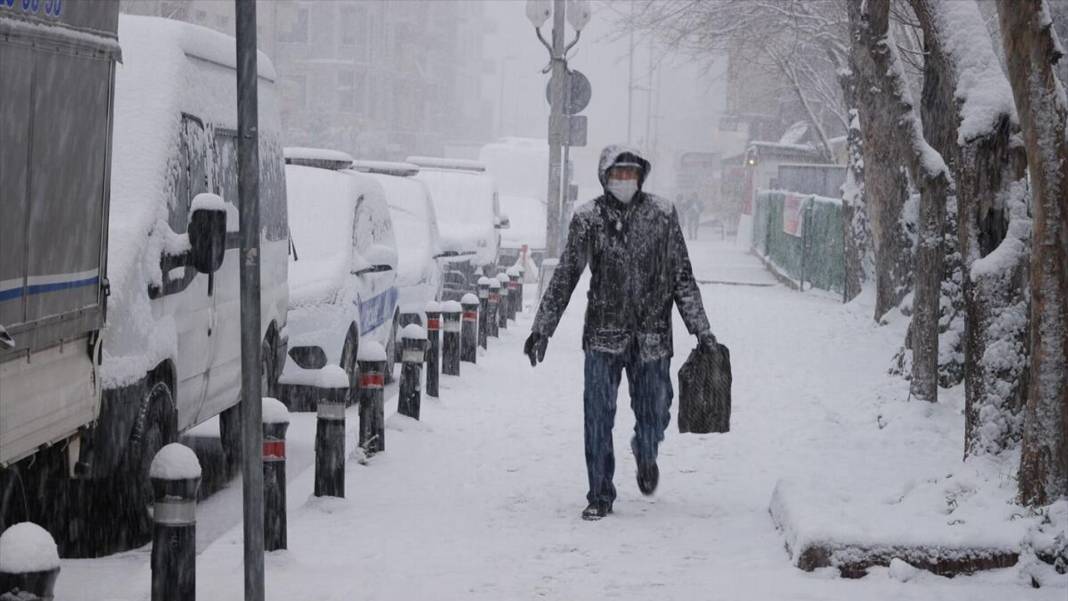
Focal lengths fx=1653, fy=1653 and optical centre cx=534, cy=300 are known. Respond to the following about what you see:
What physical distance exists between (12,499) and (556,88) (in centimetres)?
1918

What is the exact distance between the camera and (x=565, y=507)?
8.77m

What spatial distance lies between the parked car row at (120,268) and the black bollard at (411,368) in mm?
733

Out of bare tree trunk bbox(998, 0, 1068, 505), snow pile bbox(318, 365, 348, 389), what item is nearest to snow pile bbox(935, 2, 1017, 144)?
bare tree trunk bbox(998, 0, 1068, 505)

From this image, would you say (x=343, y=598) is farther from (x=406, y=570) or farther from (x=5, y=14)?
(x=5, y=14)

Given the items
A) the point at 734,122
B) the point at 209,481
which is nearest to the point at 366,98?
the point at 734,122

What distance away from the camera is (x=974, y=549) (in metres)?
6.92

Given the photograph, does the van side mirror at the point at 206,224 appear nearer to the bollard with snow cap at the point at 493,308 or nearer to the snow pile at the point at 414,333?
the snow pile at the point at 414,333

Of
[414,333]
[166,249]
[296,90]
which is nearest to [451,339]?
[414,333]

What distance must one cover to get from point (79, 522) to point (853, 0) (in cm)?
869

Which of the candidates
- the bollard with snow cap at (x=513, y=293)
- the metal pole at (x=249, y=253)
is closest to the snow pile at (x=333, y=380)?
the metal pole at (x=249, y=253)

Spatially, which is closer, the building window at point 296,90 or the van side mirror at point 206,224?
the van side mirror at point 206,224

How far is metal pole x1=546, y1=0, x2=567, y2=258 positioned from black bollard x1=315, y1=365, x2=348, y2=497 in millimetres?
16446

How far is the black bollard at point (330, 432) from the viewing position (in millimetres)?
8406

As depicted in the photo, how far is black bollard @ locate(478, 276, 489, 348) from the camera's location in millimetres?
17638
